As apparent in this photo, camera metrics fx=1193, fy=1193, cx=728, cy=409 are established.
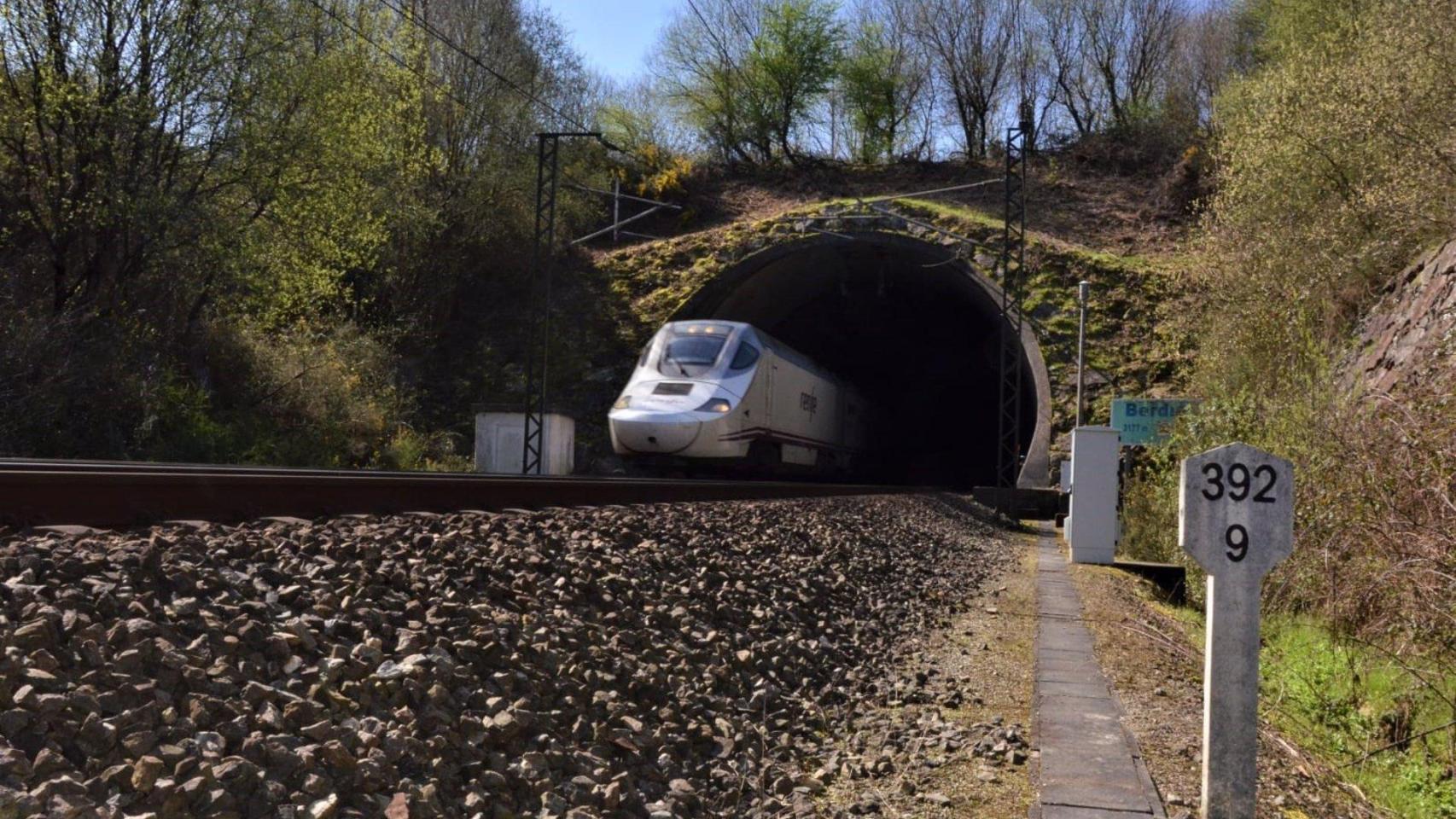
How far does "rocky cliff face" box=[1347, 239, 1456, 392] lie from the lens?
10.6 meters

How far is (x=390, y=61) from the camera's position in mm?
29141

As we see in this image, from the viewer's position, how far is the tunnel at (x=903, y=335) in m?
30.1

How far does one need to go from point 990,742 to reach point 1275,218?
55.9 feet

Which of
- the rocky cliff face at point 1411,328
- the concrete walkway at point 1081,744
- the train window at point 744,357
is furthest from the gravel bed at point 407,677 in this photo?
the train window at point 744,357

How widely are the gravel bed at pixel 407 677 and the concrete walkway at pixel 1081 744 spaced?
915 millimetres

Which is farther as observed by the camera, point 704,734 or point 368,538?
point 368,538

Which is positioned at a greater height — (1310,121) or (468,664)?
(1310,121)

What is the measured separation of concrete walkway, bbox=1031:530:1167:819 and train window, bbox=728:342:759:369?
1255cm

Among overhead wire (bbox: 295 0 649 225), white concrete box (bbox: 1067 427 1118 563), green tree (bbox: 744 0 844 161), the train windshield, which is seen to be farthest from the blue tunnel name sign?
green tree (bbox: 744 0 844 161)

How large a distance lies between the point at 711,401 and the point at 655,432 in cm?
106

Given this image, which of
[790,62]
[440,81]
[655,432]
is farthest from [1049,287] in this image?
[790,62]

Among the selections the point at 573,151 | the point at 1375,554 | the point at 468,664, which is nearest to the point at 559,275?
the point at 573,151

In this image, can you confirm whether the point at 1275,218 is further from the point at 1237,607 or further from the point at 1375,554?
the point at 1237,607

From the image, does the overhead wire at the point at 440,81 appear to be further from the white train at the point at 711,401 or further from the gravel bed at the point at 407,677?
the gravel bed at the point at 407,677
